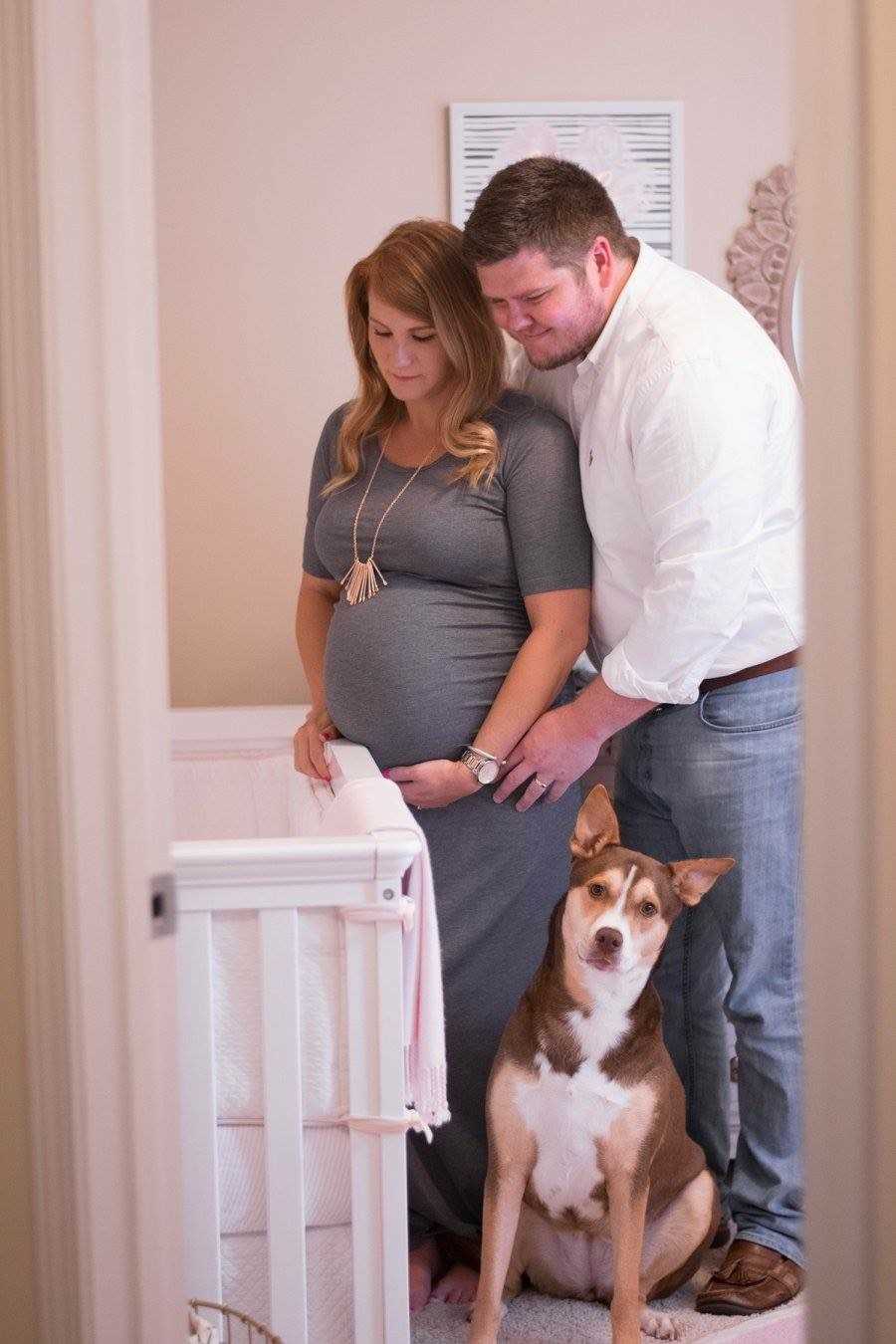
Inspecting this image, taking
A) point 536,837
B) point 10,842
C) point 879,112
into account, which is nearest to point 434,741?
point 536,837

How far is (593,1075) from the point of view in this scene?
1761 mm

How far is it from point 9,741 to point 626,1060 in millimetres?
979

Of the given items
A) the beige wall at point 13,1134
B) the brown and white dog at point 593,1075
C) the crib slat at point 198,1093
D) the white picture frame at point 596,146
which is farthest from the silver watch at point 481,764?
the white picture frame at point 596,146

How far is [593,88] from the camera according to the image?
2.66 m

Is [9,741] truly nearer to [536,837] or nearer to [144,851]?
[144,851]

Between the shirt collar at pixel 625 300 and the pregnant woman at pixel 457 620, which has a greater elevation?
the shirt collar at pixel 625 300

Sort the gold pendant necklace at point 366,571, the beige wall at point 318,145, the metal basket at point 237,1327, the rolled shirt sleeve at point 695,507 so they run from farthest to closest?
the beige wall at point 318,145 → the gold pendant necklace at point 366,571 → the rolled shirt sleeve at point 695,507 → the metal basket at point 237,1327

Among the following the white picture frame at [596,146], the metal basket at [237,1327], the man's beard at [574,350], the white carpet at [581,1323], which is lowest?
the white carpet at [581,1323]

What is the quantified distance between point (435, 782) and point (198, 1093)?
53 cm

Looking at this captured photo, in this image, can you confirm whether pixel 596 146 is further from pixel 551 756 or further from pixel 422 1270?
pixel 422 1270

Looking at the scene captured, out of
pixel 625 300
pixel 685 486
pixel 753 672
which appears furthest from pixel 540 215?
pixel 753 672

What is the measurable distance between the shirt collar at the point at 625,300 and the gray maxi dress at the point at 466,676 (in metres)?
0.13

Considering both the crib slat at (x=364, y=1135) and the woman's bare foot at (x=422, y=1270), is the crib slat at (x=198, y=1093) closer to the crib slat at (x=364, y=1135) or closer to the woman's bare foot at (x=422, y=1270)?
the crib slat at (x=364, y=1135)

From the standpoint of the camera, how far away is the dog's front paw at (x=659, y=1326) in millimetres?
1876
